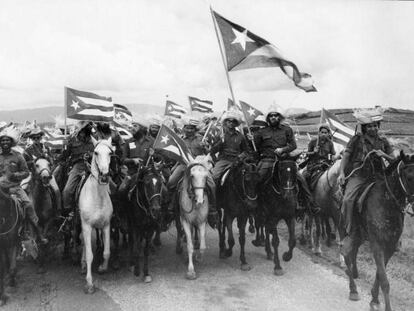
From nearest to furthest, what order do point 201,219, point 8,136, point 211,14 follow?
point 8,136
point 201,219
point 211,14

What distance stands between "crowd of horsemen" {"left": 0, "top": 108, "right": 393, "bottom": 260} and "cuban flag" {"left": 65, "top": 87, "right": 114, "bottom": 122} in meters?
0.29

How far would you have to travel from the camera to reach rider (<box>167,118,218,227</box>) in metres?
10.2

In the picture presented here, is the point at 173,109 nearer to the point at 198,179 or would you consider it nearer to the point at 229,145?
the point at 229,145

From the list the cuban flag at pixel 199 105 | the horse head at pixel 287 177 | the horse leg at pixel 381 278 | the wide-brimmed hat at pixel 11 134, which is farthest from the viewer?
the cuban flag at pixel 199 105

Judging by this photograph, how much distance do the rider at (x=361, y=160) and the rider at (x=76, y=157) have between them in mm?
5597

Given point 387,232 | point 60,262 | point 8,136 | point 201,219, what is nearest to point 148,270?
point 201,219

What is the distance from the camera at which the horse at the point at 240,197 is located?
1001 centimetres

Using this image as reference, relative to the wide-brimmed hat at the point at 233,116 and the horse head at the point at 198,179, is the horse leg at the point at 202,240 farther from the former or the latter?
the wide-brimmed hat at the point at 233,116

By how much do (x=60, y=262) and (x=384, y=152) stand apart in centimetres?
776

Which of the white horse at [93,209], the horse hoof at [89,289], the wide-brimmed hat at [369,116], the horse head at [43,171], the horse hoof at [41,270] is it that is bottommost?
the horse hoof at [41,270]

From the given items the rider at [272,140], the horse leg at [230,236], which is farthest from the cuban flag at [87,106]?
the horse leg at [230,236]

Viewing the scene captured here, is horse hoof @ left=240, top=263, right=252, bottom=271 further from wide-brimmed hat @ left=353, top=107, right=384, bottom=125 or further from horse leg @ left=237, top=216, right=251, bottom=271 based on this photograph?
wide-brimmed hat @ left=353, top=107, right=384, bottom=125

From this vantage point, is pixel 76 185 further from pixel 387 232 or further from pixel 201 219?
pixel 387 232

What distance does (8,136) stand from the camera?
8812 mm
